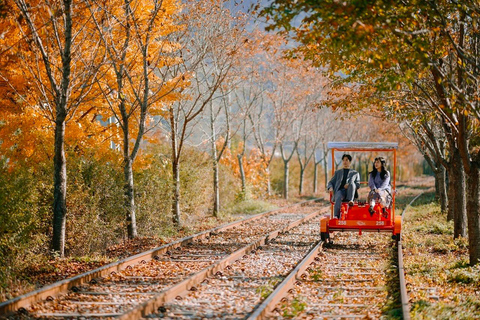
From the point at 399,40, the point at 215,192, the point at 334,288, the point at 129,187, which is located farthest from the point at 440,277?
the point at 215,192

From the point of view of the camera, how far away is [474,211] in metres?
11.4

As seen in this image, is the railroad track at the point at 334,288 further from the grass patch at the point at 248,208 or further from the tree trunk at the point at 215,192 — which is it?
the grass patch at the point at 248,208

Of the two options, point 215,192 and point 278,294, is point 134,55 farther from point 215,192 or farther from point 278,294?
point 215,192

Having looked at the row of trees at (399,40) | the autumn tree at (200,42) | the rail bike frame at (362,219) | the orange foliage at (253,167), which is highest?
the autumn tree at (200,42)

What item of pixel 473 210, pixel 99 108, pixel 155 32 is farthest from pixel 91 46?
pixel 473 210

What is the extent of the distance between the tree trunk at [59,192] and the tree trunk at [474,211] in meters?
8.20

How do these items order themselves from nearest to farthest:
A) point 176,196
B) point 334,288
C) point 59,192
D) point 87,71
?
point 334,288 < point 59,192 < point 87,71 < point 176,196

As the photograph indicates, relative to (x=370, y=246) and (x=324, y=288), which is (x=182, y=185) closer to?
(x=370, y=246)

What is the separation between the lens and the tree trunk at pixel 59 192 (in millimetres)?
11055

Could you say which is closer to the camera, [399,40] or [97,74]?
[399,40]

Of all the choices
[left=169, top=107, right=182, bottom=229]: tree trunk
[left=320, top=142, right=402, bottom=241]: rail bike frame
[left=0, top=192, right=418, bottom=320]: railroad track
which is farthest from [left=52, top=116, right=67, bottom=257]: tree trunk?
[left=169, top=107, right=182, bottom=229]: tree trunk

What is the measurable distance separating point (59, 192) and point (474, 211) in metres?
8.44

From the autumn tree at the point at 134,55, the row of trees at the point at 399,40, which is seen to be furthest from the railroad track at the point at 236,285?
the row of trees at the point at 399,40

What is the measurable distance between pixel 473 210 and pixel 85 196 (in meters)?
8.34
